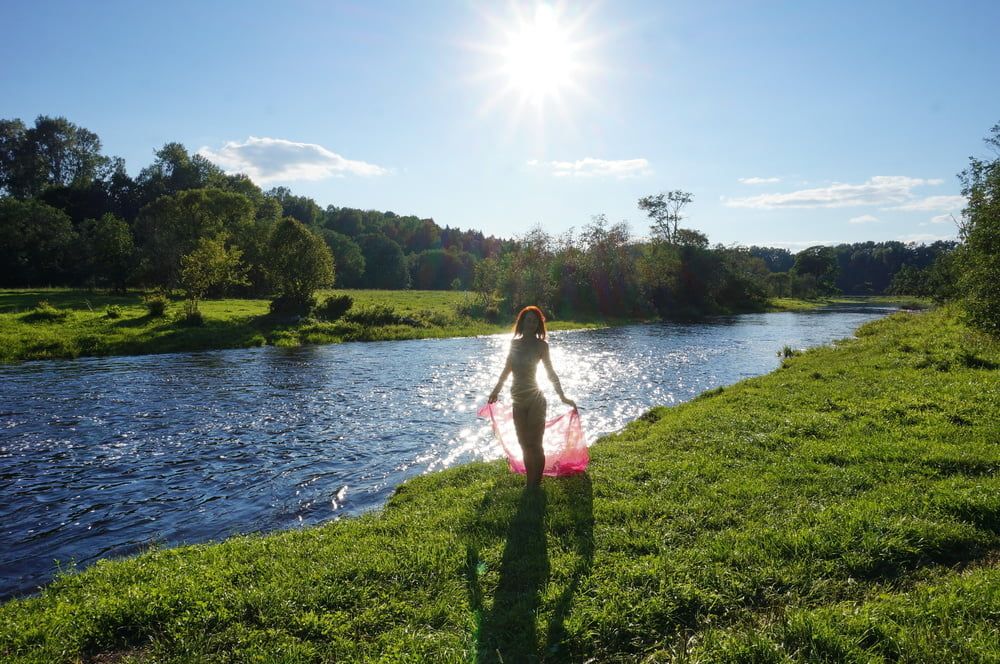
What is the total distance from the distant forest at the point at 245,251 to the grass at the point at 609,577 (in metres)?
38.1

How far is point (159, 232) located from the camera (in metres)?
55.8

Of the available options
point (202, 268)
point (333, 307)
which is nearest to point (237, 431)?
point (202, 268)

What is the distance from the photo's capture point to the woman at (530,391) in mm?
9055

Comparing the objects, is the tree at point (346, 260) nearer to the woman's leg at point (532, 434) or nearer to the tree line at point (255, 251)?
the tree line at point (255, 251)

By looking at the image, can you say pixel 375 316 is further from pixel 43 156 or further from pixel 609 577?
pixel 43 156

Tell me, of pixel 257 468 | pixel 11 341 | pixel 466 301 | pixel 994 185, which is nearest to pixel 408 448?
pixel 257 468

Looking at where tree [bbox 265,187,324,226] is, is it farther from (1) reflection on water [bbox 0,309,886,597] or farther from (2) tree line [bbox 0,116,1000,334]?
(1) reflection on water [bbox 0,309,886,597]

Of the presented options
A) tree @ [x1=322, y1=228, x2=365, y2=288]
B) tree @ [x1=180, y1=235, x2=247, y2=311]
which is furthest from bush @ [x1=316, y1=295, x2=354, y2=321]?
tree @ [x1=322, y1=228, x2=365, y2=288]

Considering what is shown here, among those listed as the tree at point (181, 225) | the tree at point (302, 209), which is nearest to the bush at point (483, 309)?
the tree at point (181, 225)

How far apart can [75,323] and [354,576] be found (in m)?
36.3

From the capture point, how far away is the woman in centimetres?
905

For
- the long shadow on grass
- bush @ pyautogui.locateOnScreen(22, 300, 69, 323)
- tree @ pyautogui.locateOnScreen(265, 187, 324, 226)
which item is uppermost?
tree @ pyautogui.locateOnScreen(265, 187, 324, 226)

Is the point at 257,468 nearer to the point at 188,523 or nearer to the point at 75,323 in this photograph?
the point at 188,523

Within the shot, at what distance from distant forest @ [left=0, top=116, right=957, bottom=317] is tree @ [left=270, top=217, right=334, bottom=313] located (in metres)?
0.23
